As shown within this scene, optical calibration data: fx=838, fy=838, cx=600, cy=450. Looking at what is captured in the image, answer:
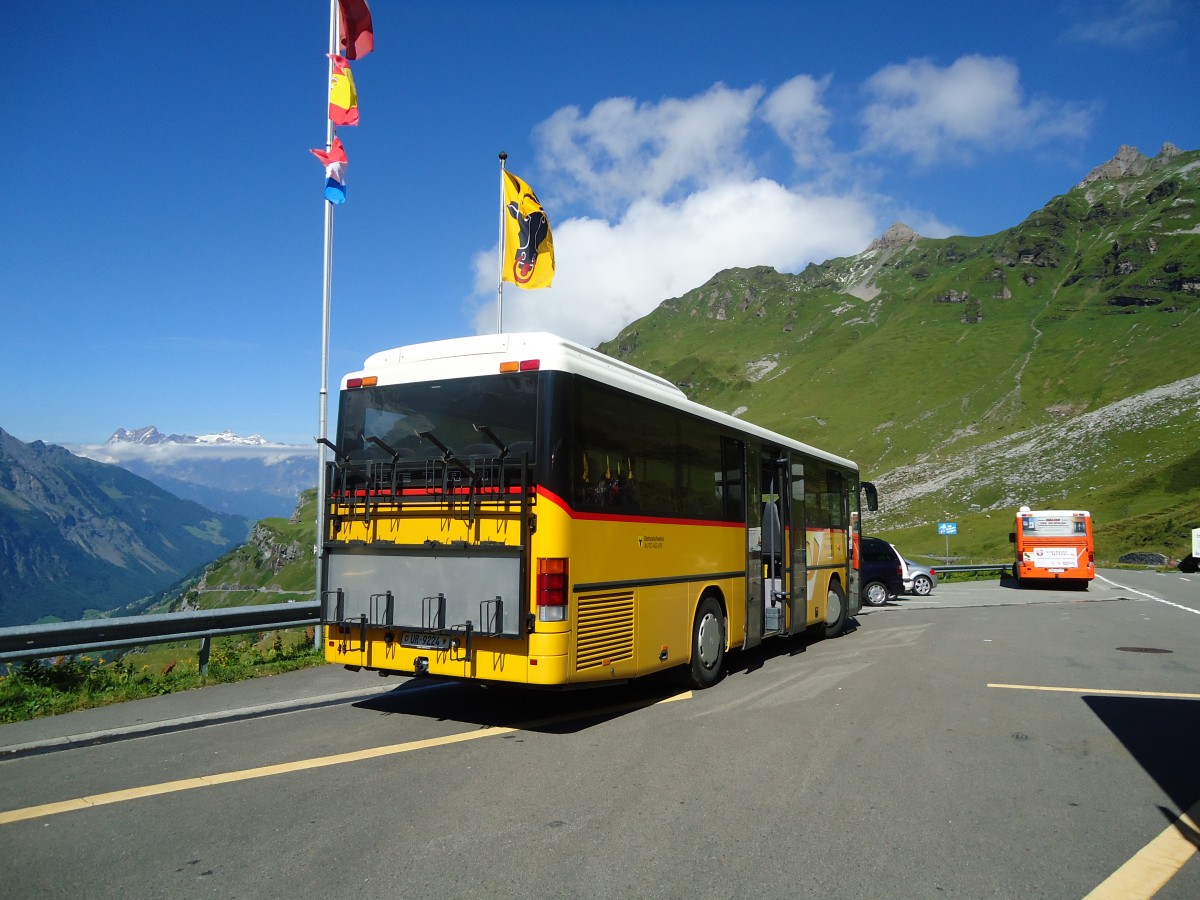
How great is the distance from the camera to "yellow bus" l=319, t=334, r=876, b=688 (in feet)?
24.6

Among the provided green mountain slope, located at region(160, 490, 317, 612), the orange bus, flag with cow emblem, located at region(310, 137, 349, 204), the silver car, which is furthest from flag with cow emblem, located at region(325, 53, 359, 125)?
green mountain slope, located at region(160, 490, 317, 612)

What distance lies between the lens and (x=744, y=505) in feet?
36.7

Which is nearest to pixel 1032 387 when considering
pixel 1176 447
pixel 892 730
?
pixel 1176 447

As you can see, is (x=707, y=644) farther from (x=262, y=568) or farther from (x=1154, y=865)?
(x=262, y=568)

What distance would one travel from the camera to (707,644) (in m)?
10.2

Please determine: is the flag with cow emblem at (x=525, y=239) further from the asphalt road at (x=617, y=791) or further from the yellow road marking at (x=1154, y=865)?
the yellow road marking at (x=1154, y=865)

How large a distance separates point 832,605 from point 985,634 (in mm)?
3582

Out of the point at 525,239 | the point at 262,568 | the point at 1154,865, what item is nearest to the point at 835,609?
the point at 525,239

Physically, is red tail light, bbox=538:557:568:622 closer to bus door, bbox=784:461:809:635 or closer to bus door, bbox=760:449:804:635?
bus door, bbox=760:449:804:635

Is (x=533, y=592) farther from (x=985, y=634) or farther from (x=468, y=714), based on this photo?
(x=985, y=634)

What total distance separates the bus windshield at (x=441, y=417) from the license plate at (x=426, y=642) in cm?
174

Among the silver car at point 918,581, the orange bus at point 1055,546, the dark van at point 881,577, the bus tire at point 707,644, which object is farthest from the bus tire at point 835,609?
the orange bus at point 1055,546

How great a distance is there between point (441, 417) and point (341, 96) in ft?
31.8

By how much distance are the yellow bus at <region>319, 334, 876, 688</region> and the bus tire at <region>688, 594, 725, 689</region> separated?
3cm
